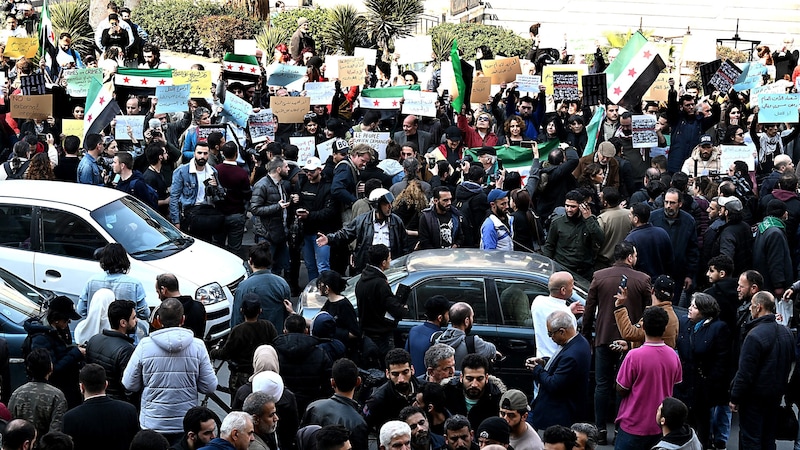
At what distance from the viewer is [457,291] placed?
33.8ft

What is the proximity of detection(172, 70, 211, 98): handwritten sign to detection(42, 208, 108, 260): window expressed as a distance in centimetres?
455

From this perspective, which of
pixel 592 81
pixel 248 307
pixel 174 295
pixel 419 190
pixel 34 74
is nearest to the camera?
pixel 248 307

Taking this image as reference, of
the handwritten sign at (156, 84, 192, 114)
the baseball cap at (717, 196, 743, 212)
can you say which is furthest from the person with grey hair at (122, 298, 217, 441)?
the handwritten sign at (156, 84, 192, 114)

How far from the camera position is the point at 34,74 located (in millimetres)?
17422

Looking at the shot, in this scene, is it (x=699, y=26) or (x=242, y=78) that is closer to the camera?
(x=242, y=78)

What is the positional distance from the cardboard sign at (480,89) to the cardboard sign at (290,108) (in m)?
2.53

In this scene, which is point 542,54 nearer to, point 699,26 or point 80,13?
point 80,13

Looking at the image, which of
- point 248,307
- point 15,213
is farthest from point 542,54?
point 248,307

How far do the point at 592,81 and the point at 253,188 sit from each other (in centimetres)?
532

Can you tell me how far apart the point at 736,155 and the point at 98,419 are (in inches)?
379

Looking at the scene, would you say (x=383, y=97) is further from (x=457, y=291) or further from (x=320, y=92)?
(x=457, y=291)

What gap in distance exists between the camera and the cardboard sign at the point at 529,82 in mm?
16797

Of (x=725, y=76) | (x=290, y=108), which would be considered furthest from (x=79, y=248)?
(x=725, y=76)

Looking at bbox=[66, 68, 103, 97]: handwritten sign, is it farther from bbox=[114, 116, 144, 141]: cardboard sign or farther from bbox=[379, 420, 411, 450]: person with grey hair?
bbox=[379, 420, 411, 450]: person with grey hair
